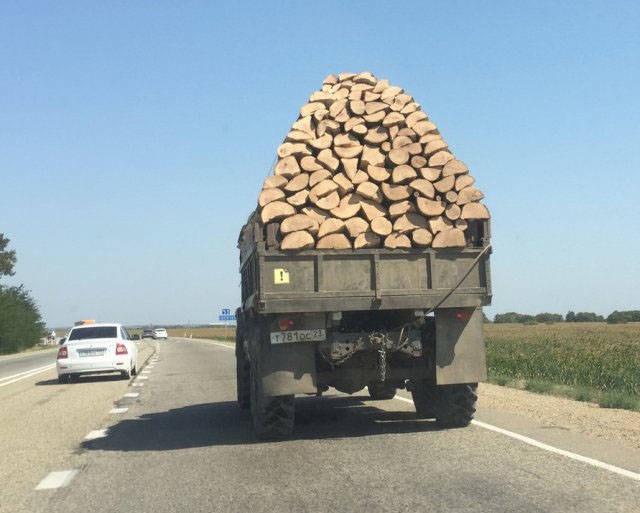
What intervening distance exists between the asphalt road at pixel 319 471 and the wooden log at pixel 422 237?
7.14 ft

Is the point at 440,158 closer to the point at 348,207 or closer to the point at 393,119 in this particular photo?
the point at 393,119

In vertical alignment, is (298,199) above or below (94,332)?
above

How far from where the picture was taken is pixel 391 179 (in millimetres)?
9734

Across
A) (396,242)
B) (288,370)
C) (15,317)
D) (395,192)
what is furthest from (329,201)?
(15,317)

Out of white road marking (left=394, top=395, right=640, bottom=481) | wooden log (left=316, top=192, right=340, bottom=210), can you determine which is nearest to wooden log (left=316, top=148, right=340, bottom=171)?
wooden log (left=316, top=192, right=340, bottom=210)

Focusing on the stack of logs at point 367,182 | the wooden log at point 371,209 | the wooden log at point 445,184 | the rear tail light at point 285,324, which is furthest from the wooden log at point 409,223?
the rear tail light at point 285,324

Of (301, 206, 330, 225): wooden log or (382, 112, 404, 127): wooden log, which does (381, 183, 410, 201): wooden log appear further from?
(382, 112, 404, 127): wooden log

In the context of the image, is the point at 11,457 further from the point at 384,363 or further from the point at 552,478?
the point at 552,478

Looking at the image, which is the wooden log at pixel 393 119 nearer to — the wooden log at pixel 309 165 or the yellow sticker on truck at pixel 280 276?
the wooden log at pixel 309 165

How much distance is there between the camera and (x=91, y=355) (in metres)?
21.1

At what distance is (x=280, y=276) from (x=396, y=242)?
1.38m

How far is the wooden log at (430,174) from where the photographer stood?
9.66 meters

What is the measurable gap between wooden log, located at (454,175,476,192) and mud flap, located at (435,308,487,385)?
1.45m

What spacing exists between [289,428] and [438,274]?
2430 millimetres
